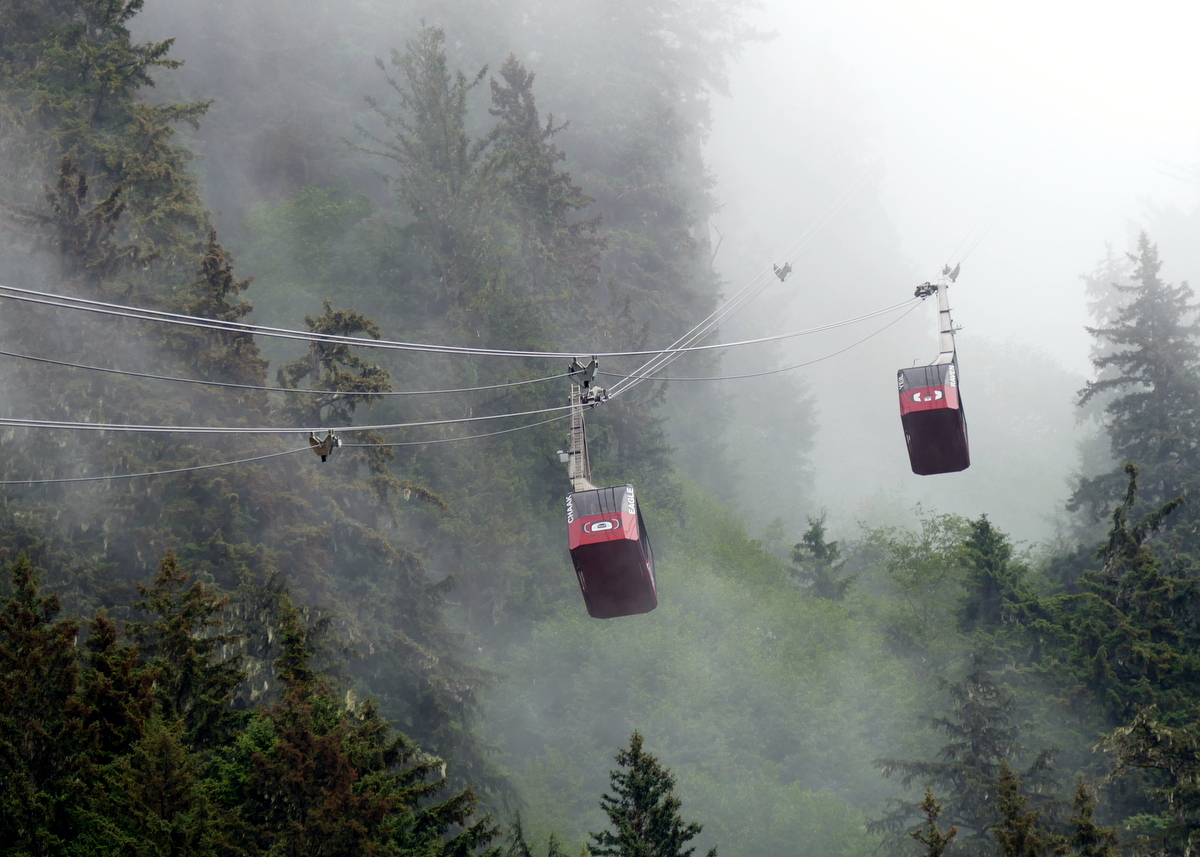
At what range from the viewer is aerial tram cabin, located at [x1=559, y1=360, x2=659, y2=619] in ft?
52.4

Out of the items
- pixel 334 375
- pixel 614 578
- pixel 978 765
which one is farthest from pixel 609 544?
pixel 978 765

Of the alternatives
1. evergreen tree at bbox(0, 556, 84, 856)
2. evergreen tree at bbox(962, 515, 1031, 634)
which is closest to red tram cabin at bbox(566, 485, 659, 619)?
evergreen tree at bbox(0, 556, 84, 856)

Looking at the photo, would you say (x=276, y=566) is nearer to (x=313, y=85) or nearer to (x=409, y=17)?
(x=313, y=85)

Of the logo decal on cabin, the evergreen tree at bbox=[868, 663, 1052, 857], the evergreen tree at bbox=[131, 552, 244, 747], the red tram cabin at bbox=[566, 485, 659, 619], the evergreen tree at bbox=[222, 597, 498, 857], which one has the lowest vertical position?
the evergreen tree at bbox=[868, 663, 1052, 857]

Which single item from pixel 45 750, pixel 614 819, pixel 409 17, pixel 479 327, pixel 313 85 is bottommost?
pixel 614 819

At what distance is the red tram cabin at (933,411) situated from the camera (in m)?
19.2

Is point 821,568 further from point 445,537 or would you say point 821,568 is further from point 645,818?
point 645,818

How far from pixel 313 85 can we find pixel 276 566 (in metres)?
38.5

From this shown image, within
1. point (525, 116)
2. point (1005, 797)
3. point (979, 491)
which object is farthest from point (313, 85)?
point (979, 491)

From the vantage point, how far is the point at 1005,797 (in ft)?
58.2

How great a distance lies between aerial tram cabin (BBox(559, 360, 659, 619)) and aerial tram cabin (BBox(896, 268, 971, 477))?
20.4 feet

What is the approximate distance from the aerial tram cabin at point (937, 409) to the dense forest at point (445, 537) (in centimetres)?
630

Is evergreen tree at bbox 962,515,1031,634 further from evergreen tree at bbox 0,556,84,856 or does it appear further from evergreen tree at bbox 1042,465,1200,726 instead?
evergreen tree at bbox 0,556,84,856

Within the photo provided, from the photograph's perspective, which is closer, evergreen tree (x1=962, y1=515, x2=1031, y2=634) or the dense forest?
the dense forest
